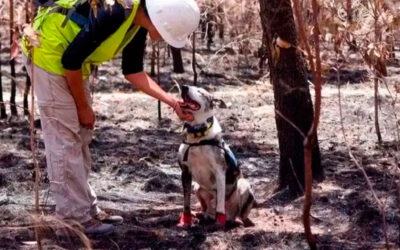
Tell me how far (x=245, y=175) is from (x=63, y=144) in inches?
97.3

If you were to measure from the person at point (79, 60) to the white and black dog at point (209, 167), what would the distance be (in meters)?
0.11

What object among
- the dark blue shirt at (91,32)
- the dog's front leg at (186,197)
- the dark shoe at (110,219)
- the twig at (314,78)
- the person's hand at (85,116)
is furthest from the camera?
the dark shoe at (110,219)

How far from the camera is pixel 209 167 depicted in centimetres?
537

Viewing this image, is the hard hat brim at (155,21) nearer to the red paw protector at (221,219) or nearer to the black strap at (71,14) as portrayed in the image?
the black strap at (71,14)

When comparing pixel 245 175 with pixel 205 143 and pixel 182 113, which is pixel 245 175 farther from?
pixel 182 113

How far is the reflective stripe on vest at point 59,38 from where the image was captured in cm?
480

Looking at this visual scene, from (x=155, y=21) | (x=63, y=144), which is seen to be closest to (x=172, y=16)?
(x=155, y=21)

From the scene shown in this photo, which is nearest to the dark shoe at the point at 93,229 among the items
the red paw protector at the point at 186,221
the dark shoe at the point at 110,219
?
the dark shoe at the point at 110,219

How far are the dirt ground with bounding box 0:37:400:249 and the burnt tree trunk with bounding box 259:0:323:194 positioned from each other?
0.30 meters

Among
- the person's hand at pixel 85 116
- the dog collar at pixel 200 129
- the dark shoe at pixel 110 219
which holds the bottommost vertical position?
the dark shoe at pixel 110 219

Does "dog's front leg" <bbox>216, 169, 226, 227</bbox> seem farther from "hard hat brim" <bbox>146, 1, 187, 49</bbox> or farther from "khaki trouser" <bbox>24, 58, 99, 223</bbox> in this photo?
"hard hat brim" <bbox>146, 1, 187, 49</bbox>

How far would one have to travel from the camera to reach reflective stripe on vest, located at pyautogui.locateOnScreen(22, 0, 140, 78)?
15.8ft

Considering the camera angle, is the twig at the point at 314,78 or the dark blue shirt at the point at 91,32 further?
the dark blue shirt at the point at 91,32

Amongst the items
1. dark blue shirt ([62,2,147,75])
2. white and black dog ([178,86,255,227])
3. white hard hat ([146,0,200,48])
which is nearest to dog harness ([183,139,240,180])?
white and black dog ([178,86,255,227])
